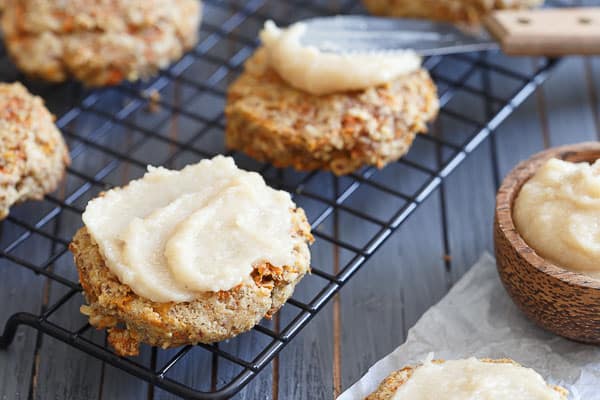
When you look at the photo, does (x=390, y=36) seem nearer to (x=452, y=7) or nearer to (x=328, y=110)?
(x=452, y=7)

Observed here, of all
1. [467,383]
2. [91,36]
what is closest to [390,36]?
[91,36]

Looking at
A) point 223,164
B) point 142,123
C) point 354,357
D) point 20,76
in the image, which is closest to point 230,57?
point 142,123

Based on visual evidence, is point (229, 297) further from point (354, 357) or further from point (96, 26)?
point (96, 26)

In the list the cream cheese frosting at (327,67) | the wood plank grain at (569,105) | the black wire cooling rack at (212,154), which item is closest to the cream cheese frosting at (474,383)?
the black wire cooling rack at (212,154)

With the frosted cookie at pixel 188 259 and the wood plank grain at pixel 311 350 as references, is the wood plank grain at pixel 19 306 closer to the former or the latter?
the frosted cookie at pixel 188 259

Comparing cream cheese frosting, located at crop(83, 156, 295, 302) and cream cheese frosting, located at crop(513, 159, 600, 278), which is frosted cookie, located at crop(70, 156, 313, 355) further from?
cream cheese frosting, located at crop(513, 159, 600, 278)

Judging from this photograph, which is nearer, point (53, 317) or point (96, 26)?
point (53, 317)
